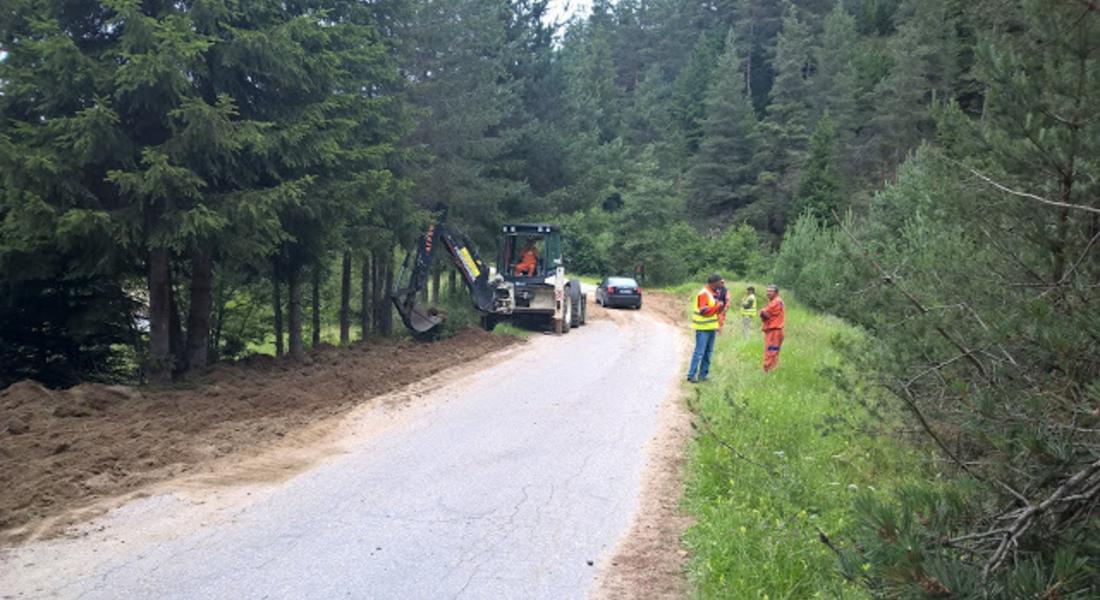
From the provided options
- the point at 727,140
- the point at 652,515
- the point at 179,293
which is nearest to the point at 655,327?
the point at 179,293

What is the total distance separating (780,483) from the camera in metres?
6.83

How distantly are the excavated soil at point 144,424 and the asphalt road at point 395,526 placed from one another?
646 mm

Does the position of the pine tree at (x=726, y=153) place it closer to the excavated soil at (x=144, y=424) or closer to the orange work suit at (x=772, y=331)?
the orange work suit at (x=772, y=331)

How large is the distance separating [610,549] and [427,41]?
20779mm

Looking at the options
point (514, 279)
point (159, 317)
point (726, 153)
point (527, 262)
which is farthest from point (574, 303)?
point (726, 153)

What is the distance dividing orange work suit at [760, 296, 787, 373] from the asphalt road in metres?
3.85

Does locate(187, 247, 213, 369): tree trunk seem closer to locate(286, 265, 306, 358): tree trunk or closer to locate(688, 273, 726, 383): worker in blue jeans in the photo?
locate(286, 265, 306, 358): tree trunk

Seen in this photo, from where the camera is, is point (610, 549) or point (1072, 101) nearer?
point (1072, 101)

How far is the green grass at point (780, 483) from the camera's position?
528cm

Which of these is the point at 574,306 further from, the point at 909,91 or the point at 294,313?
the point at 909,91

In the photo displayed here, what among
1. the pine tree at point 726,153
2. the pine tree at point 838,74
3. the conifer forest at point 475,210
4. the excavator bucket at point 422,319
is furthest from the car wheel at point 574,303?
the pine tree at point 838,74

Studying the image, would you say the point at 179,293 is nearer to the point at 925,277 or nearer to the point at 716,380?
the point at 716,380

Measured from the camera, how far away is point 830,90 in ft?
190

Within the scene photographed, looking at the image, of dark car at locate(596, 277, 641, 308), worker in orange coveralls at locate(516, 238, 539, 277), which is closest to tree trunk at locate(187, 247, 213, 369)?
worker in orange coveralls at locate(516, 238, 539, 277)
